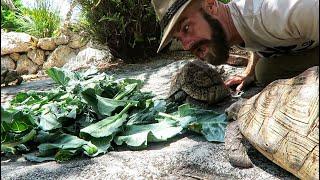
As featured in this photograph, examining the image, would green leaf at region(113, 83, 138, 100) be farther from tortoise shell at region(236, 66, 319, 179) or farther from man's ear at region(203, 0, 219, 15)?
tortoise shell at region(236, 66, 319, 179)

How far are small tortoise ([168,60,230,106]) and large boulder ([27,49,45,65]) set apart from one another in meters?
6.09

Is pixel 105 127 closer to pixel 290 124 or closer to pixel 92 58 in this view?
pixel 290 124

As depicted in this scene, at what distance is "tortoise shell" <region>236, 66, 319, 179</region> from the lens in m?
1.45

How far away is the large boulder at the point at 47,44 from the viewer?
8.23m

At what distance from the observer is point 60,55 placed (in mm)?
8211

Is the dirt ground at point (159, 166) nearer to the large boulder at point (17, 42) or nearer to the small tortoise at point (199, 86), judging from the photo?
the small tortoise at point (199, 86)

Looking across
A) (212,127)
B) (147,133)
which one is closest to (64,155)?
(147,133)

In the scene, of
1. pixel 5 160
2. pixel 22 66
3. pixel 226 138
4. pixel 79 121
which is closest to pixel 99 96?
pixel 79 121

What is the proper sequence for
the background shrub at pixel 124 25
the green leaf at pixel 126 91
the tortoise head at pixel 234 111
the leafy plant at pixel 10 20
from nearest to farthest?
1. the tortoise head at pixel 234 111
2. the green leaf at pixel 126 91
3. the background shrub at pixel 124 25
4. the leafy plant at pixel 10 20

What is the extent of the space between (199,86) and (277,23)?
2.08 feet

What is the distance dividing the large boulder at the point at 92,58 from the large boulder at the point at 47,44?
76 cm

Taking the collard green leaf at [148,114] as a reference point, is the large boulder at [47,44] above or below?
below

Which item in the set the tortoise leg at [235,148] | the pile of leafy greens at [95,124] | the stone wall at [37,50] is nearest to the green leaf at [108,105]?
the pile of leafy greens at [95,124]

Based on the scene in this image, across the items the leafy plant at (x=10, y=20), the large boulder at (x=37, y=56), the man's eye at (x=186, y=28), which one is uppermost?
the man's eye at (x=186, y=28)
